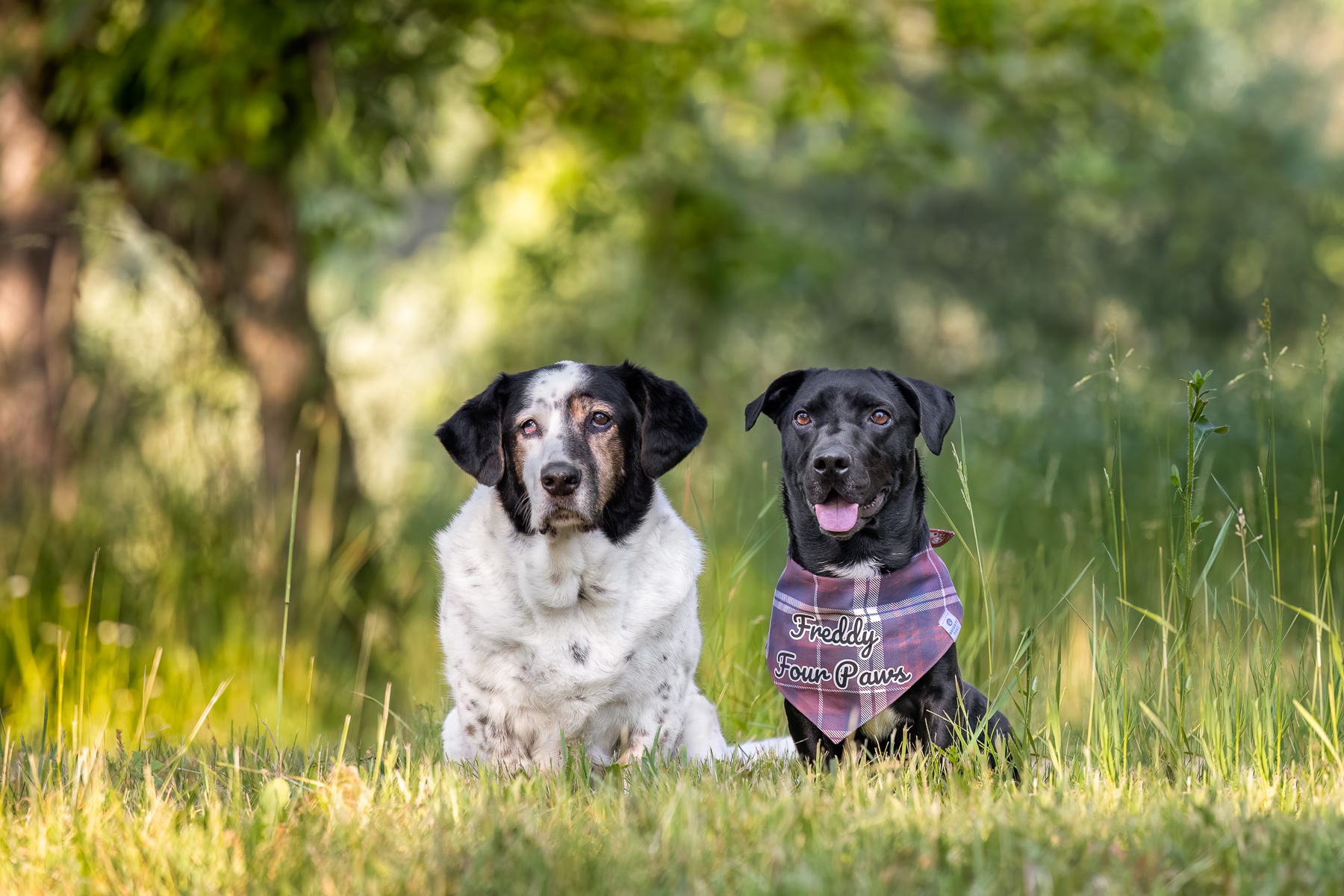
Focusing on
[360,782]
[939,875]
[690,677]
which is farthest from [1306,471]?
[360,782]

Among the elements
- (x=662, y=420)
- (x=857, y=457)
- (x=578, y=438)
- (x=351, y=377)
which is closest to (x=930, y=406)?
(x=857, y=457)

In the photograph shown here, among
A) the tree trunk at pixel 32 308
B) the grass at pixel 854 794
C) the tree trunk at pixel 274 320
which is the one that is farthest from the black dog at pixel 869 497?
the tree trunk at pixel 32 308

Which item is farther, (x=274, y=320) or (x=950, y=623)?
(x=274, y=320)

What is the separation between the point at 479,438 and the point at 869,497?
4.16 ft

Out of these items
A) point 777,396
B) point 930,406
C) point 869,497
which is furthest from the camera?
point 777,396

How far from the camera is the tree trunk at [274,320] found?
779 centimetres

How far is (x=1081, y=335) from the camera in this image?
17.5 metres

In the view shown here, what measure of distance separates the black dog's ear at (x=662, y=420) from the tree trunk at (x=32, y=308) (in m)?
4.90

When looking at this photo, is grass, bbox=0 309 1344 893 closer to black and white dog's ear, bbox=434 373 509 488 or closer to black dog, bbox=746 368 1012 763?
black dog, bbox=746 368 1012 763

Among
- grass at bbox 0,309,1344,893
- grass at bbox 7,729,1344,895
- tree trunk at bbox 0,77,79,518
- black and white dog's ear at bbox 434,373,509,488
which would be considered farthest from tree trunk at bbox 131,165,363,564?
grass at bbox 7,729,1344,895

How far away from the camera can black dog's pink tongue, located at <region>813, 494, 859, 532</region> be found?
384cm

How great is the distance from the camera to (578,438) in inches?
159

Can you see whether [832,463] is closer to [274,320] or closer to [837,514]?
[837,514]

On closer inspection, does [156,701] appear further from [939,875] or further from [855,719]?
[939,875]
